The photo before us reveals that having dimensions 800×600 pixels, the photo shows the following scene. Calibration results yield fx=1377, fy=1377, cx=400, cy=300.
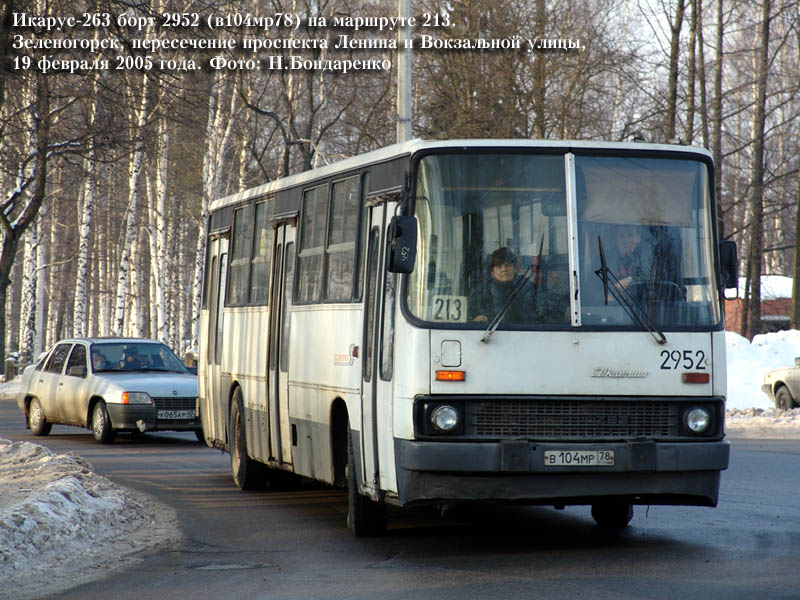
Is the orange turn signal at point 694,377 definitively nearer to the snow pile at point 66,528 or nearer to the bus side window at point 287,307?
the snow pile at point 66,528

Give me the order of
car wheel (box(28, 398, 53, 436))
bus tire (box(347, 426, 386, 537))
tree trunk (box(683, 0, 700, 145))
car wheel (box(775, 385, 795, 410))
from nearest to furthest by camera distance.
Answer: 1. bus tire (box(347, 426, 386, 537))
2. car wheel (box(28, 398, 53, 436))
3. car wheel (box(775, 385, 795, 410))
4. tree trunk (box(683, 0, 700, 145))

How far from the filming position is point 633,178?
9.70m

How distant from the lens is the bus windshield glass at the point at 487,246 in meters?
9.34

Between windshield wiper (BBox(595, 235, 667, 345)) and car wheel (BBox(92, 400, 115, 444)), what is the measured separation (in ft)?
42.2

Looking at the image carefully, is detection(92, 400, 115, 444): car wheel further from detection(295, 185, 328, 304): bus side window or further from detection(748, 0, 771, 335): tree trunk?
detection(748, 0, 771, 335): tree trunk

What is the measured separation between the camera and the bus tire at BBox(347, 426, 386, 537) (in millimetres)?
10383

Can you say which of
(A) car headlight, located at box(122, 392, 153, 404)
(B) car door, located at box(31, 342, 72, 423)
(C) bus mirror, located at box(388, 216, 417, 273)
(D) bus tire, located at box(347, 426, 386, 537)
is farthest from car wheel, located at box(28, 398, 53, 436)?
(C) bus mirror, located at box(388, 216, 417, 273)

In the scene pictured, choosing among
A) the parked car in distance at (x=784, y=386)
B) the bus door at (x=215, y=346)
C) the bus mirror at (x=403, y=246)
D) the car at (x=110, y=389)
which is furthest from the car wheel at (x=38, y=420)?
the bus mirror at (x=403, y=246)

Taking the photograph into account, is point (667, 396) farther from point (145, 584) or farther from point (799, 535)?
point (145, 584)

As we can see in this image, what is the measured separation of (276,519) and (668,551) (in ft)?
12.0

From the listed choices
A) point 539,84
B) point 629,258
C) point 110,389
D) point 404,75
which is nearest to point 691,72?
point 539,84

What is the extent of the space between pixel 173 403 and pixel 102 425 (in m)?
1.29

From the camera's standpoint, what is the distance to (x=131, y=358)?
22188mm

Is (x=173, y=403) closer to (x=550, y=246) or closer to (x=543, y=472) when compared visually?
(x=550, y=246)
